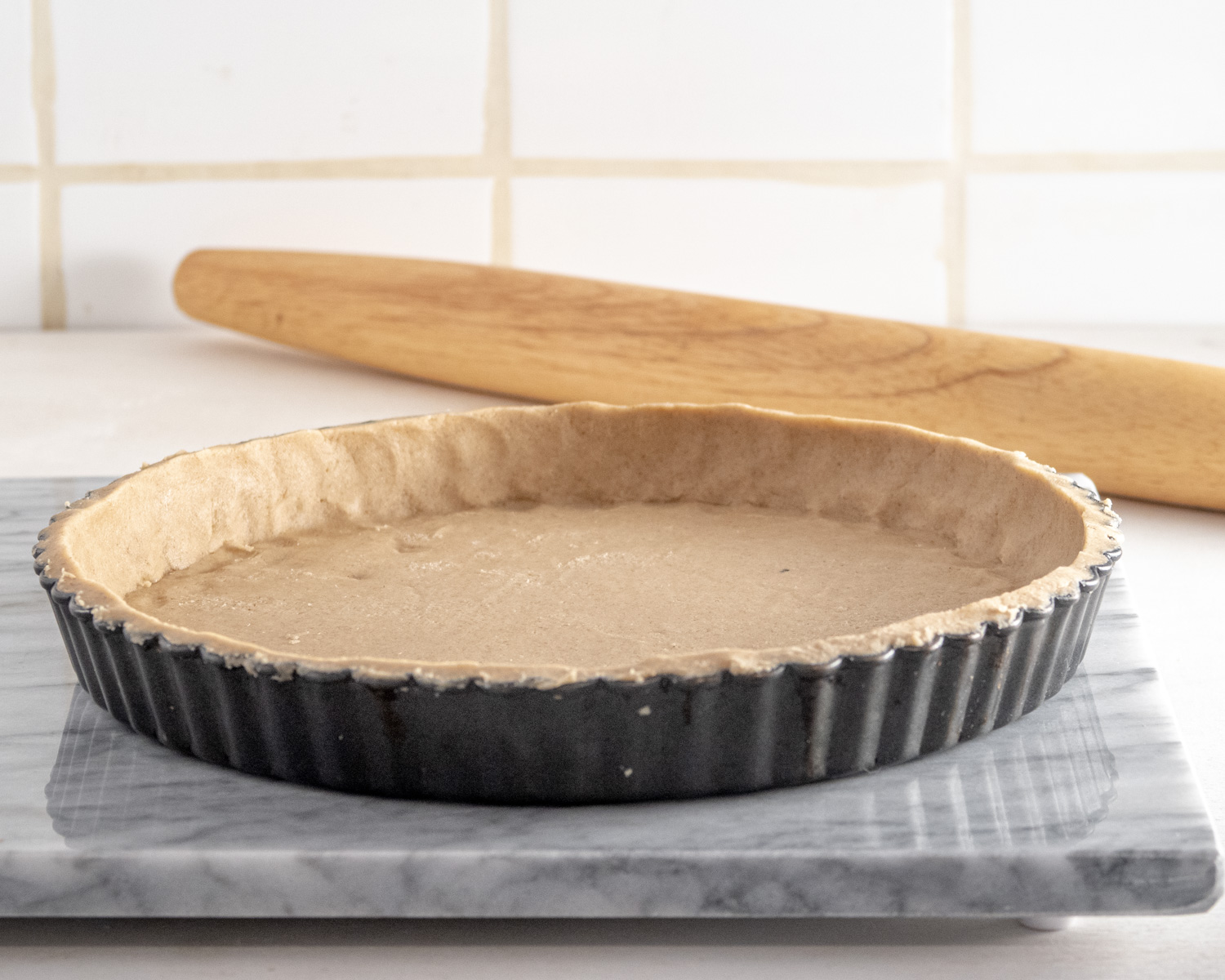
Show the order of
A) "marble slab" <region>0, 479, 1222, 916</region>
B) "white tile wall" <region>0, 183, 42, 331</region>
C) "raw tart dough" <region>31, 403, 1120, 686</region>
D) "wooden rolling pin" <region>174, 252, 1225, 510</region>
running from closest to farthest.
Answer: "marble slab" <region>0, 479, 1222, 916</region> → "raw tart dough" <region>31, 403, 1120, 686</region> → "wooden rolling pin" <region>174, 252, 1225, 510</region> → "white tile wall" <region>0, 183, 42, 331</region>

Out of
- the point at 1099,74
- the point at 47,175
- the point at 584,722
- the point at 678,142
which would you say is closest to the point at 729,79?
the point at 678,142

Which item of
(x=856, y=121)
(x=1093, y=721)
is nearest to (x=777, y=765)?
(x=1093, y=721)

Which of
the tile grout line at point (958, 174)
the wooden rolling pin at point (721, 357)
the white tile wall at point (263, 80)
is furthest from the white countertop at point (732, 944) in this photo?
the white tile wall at point (263, 80)

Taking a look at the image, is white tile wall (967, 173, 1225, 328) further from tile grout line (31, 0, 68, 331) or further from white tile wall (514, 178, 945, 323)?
tile grout line (31, 0, 68, 331)

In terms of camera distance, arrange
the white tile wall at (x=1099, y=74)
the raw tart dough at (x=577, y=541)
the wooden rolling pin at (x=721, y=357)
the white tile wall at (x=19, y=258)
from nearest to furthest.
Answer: the raw tart dough at (x=577, y=541), the wooden rolling pin at (x=721, y=357), the white tile wall at (x=1099, y=74), the white tile wall at (x=19, y=258)

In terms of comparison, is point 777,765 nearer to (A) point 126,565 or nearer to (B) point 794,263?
(A) point 126,565

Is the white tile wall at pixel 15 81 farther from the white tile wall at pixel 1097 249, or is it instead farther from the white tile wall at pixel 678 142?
the white tile wall at pixel 1097 249

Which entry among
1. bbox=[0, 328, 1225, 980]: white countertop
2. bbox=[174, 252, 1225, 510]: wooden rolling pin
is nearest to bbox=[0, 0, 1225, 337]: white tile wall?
bbox=[174, 252, 1225, 510]: wooden rolling pin

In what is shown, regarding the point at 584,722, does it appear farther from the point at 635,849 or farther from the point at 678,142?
the point at 678,142
